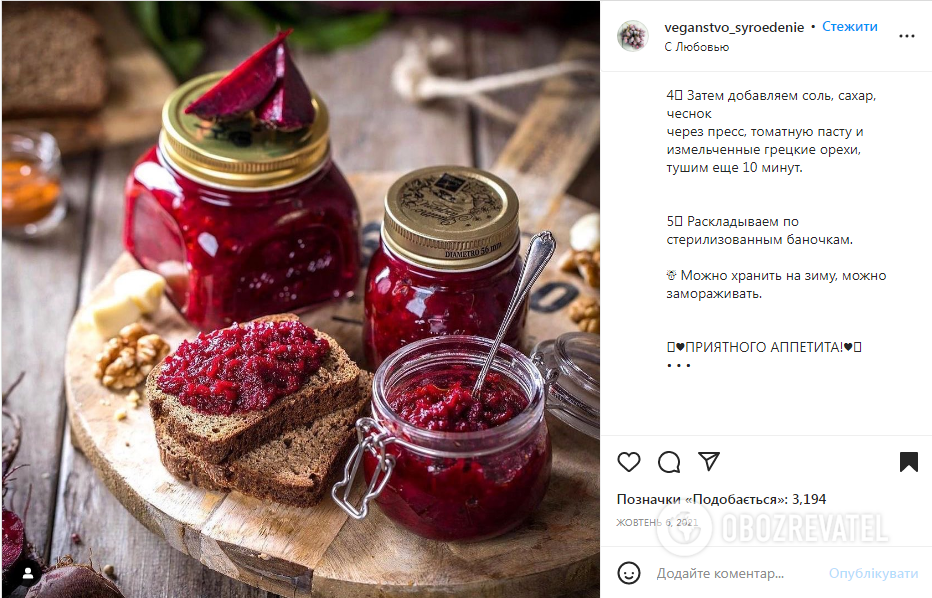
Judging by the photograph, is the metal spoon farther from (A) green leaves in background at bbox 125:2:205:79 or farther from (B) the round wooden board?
(A) green leaves in background at bbox 125:2:205:79

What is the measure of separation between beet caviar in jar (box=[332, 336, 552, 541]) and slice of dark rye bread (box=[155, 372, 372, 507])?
85mm

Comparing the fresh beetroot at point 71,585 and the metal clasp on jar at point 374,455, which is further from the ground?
the metal clasp on jar at point 374,455

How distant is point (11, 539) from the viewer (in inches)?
75.9

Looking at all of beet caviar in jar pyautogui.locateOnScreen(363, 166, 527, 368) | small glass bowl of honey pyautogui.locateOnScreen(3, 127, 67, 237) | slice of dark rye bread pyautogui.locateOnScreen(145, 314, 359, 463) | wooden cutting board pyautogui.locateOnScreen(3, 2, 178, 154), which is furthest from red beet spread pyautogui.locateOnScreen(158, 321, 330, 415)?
wooden cutting board pyautogui.locateOnScreen(3, 2, 178, 154)

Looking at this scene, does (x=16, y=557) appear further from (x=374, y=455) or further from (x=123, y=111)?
(x=123, y=111)

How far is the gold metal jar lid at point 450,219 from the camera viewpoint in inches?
77.2

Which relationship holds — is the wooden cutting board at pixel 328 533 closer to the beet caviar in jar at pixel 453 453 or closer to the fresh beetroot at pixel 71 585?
the beet caviar in jar at pixel 453 453

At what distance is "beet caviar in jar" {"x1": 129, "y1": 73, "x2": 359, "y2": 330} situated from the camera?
2176mm

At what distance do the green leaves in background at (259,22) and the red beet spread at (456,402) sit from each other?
205 centimetres

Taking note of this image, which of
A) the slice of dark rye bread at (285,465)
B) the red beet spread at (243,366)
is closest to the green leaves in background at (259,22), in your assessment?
the red beet spread at (243,366)
